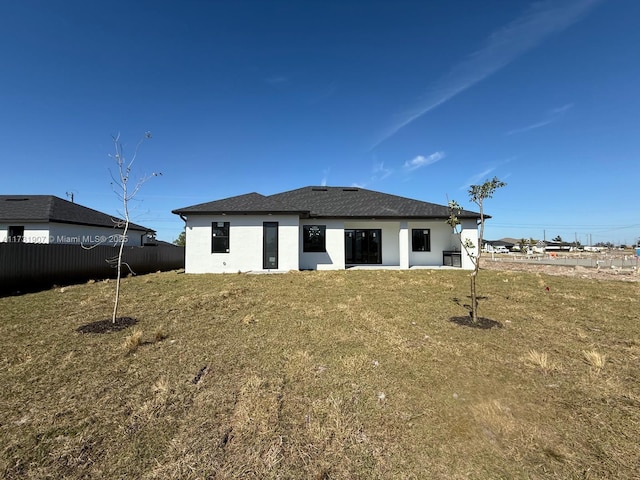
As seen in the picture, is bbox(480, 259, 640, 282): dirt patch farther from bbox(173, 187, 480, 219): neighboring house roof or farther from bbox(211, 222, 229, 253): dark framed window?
bbox(211, 222, 229, 253): dark framed window

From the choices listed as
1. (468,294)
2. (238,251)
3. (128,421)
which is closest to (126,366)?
(128,421)

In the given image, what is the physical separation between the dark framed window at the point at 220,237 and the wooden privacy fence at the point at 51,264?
447 centimetres

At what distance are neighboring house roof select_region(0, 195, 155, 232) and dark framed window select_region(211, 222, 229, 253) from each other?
969cm

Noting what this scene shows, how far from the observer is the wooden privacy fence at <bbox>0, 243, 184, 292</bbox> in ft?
32.2

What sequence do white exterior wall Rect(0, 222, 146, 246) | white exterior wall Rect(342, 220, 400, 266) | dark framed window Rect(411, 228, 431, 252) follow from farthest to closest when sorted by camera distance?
1. dark framed window Rect(411, 228, 431, 252)
2. white exterior wall Rect(0, 222, 146, 246)
3. white exterior wall Rect(342, 220, 400, 266)

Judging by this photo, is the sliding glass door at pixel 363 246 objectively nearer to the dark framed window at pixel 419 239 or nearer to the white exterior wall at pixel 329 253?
the white exterior wall at pixel 329 253

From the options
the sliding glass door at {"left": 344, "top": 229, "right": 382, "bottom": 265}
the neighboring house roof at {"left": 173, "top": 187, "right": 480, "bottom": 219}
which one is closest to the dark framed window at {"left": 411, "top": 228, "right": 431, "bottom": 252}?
the neighboring house roof at {"left": 173, "top": 187, "right": 480, "bottom": 219}

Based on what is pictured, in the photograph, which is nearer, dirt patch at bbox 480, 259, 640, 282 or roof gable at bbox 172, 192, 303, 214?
roof gable at bbox 172, 192, 303, 214

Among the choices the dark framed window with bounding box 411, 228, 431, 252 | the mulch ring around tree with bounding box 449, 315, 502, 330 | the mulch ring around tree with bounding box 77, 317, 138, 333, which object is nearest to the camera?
the mulch ring around tree with bounding box 77, 317, 138, 333

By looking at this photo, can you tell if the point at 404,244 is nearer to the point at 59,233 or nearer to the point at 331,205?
the point at 331,205

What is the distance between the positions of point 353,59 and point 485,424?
45.8 feet

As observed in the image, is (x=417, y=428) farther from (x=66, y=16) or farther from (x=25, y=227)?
(x=25, y=227)

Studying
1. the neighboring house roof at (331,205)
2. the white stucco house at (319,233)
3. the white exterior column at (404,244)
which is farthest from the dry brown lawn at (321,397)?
the white exterior column at (404,244)

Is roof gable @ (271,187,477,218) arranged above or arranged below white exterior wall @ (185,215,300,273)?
above
